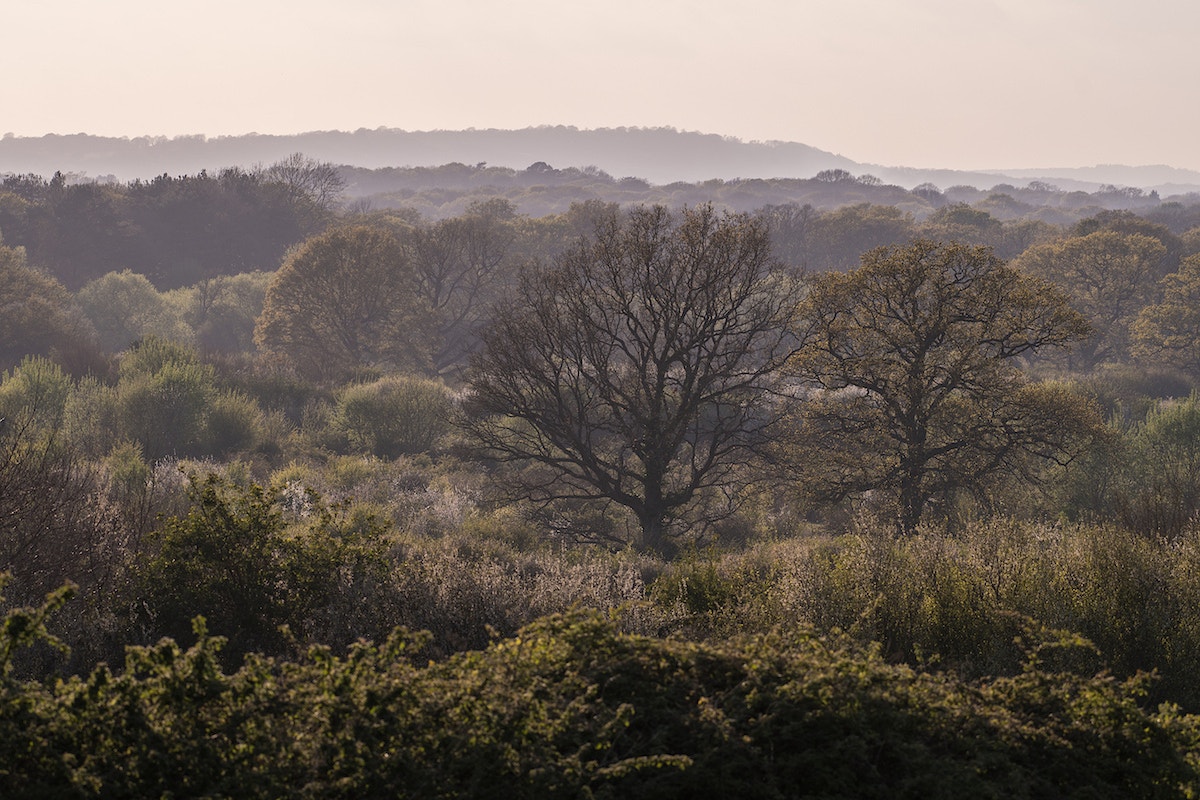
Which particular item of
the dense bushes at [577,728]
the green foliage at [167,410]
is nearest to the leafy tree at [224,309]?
the green foliage at [167,410]

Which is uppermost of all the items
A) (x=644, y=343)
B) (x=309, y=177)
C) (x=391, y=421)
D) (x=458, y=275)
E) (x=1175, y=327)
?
(x=309, y=177)

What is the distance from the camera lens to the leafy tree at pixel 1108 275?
4934 cm

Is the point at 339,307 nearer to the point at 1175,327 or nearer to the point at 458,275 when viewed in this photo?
the point at 458,275

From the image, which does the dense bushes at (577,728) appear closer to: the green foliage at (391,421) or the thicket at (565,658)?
the thicket at (565,658)

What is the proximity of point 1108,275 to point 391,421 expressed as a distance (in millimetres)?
40585

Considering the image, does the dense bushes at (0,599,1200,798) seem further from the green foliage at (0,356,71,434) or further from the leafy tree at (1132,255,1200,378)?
the leafy tree at (1132,255,1200,378)

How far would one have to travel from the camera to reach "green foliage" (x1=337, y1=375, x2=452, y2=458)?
1262 inches

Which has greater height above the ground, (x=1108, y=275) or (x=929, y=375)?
(x=1108, y=275)

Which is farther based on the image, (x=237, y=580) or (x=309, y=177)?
(x=309, y=177)

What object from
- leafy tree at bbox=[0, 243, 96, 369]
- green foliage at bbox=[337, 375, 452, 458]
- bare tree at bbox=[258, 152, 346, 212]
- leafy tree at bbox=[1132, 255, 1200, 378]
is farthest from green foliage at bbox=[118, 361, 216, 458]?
bare tree at bbox=[258, 152, 346, 212]

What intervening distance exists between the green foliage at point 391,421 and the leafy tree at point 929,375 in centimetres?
1485

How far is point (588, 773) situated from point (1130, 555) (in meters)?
8.05

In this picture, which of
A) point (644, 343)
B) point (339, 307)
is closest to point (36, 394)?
point (339, 307)

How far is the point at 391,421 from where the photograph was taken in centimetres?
3244
